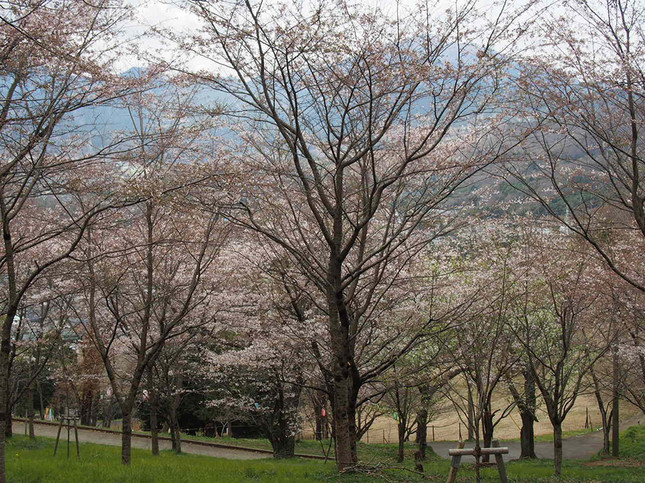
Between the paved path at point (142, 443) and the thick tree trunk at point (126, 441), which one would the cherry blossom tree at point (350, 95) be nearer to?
the thick tree trunk at point (126, 441)

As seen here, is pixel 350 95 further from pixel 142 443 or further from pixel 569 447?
pixel 569 447

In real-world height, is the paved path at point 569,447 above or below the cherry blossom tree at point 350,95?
below

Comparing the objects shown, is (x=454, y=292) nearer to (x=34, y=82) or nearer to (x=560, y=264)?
(x=560, y=264)

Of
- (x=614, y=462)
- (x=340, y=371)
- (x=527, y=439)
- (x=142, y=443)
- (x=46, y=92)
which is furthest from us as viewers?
(x=142, y=443)

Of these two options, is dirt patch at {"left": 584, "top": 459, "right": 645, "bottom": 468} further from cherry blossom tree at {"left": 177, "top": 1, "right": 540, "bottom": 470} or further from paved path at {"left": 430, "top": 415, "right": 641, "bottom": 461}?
cherry blossom tree at {"left": 177, "top": 1, "right": 540, "bottom": 470}

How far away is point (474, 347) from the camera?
10367 mm

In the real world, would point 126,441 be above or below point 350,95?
below

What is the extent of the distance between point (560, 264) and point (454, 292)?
121 inches

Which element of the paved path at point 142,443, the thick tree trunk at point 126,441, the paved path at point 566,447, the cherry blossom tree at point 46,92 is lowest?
the paved path at point 566,447

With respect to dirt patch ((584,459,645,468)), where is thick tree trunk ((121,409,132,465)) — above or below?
above

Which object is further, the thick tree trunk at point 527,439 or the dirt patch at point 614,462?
the thick tree trunk at point 527,439

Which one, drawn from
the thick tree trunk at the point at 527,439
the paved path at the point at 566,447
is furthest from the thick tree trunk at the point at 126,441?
the paved path at the point at 566,447

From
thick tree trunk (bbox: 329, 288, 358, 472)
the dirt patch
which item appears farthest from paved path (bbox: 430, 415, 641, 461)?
thick tree trunk (bbox: 329, 288, 358, 472)

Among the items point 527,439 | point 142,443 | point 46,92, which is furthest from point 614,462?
point 46,92
